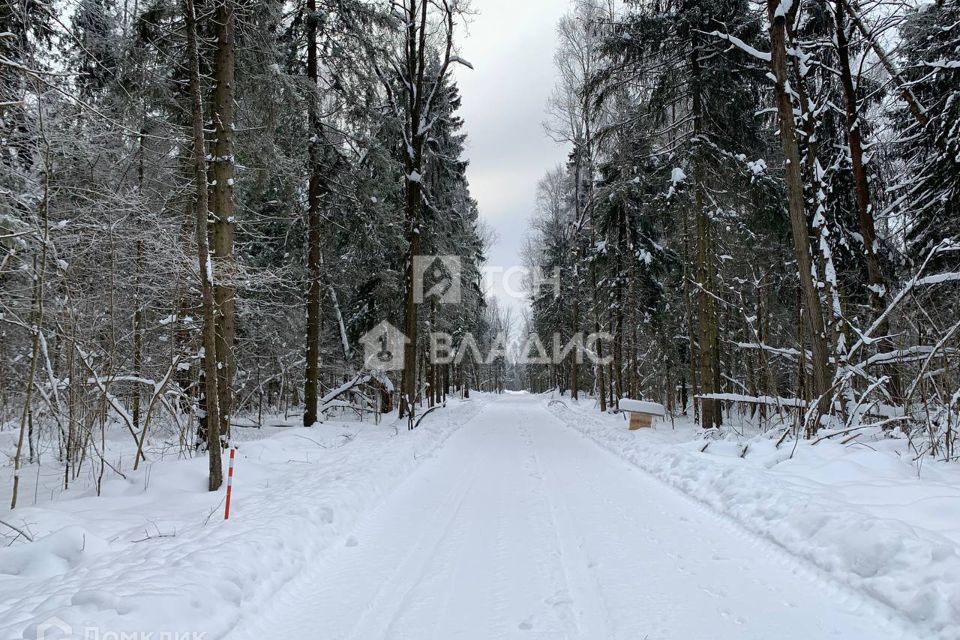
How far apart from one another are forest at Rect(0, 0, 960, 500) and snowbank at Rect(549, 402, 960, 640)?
2.80ft

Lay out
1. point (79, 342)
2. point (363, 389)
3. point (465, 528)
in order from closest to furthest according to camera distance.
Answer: point (465, 528) < point (79, 342) < point (363, 389)

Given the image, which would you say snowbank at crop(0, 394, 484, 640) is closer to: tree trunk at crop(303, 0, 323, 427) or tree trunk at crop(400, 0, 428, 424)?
tree trunk at crop(303, 0, 323, 427)

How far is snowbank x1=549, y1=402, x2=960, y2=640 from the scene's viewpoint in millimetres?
3340

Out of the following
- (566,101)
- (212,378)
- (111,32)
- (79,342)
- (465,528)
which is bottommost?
(465,528)

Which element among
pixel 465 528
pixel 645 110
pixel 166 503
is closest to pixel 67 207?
pixel 166 503

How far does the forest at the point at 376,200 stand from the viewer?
6609 millimetres

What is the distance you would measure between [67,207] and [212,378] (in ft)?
10.9

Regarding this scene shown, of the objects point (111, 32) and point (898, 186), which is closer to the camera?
point (111, 32)

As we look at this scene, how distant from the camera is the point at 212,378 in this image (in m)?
6.56

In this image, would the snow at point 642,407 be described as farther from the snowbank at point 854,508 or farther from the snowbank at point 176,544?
the snowbank at point 176,544

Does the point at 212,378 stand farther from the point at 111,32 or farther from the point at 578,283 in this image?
the point at 578,283
